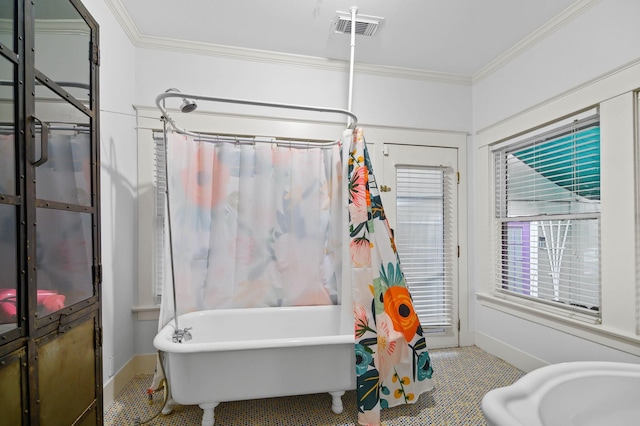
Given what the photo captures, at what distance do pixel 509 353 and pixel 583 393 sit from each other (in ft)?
5.30

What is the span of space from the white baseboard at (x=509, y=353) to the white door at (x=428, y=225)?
21 centimetres

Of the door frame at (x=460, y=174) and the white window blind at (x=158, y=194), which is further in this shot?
the door frame at (x=460, y=174)

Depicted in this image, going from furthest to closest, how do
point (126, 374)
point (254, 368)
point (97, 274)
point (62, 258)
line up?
point (126, 374)
point (254, 368)
point (97, 274)
point (62, 258)

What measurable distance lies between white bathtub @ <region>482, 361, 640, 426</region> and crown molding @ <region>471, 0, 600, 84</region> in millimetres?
2068

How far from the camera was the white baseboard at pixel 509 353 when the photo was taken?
2398 mm

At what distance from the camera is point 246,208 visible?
2.36 meters

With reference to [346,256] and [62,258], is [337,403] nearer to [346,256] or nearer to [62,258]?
[346,256]

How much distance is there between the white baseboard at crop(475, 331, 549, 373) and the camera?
2398 millimetres

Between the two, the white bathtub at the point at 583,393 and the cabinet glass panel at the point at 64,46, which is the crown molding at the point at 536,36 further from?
the cabinet glass panel at the point at 64,46

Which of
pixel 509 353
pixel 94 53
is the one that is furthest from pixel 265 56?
pixel 509 353

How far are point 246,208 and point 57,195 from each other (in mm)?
1176

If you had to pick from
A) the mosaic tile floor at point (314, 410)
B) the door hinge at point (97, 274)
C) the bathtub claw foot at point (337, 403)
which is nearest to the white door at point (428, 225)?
the mosaic tile floor at point (314, 410)

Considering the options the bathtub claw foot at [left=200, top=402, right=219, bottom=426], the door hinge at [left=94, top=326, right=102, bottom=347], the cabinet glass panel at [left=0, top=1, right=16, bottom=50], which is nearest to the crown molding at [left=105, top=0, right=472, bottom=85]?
the cabinet glass panel at [left=0, top=1, right=16, bottom=50]

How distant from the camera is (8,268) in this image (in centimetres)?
103
